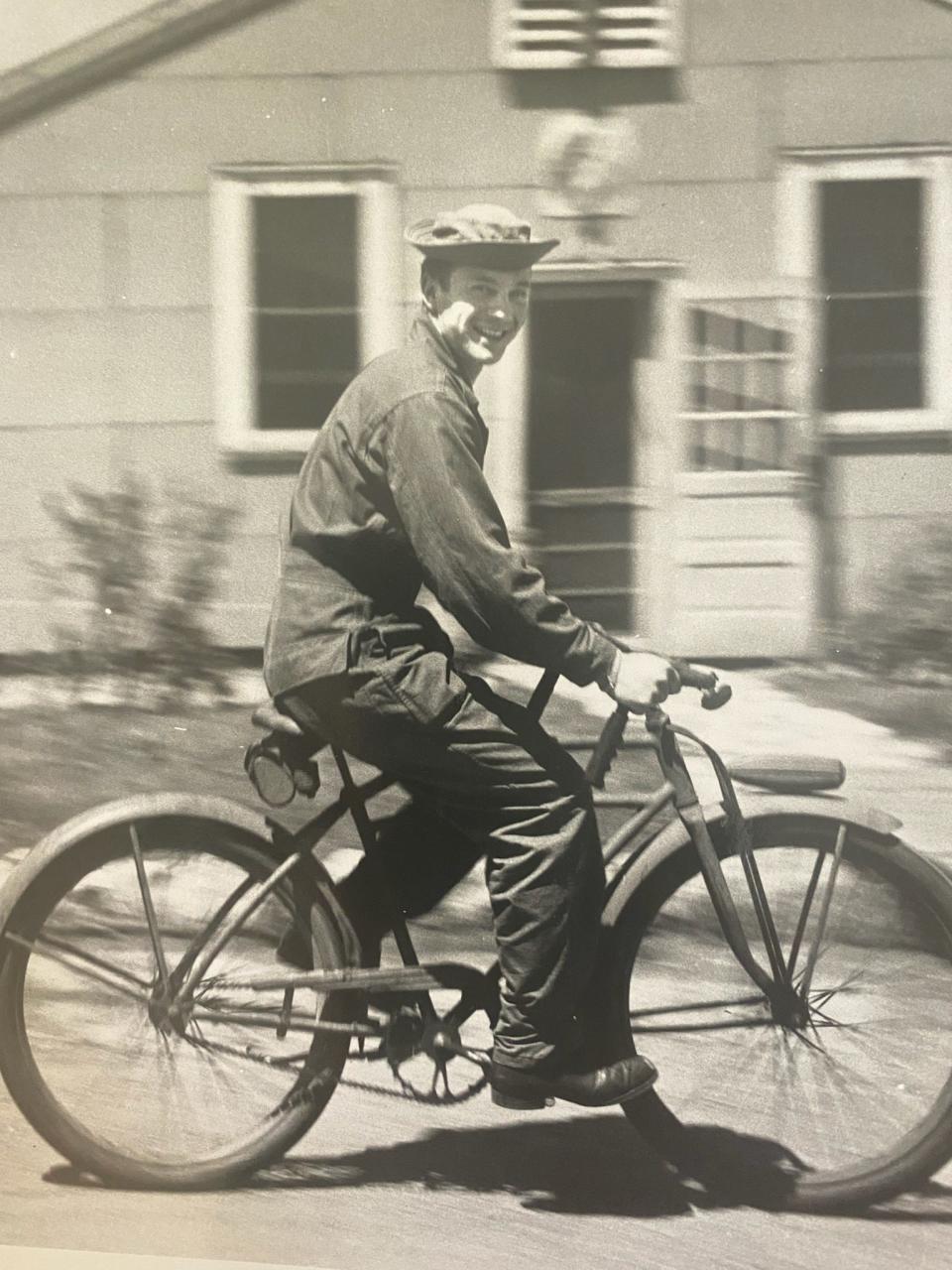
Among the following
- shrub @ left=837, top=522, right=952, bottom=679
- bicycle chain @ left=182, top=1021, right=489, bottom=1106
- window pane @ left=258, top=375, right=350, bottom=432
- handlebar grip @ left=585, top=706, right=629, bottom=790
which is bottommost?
bicycle chain @ left=182, top=1021, right=489, bottom=1106

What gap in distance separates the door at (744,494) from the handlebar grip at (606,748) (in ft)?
1.05

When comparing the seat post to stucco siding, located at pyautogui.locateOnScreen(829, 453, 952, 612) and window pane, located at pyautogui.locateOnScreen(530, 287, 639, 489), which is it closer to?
window pane, located at pyautogui.locateOnScreen(530, 287, 639, 489)

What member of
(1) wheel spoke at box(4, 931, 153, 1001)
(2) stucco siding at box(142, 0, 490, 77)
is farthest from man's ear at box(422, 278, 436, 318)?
(1) wheel spoke at box(4, 931, 153, 1001)

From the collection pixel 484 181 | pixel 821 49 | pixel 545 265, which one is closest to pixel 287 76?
pixel 484 181

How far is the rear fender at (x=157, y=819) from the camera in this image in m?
2.97

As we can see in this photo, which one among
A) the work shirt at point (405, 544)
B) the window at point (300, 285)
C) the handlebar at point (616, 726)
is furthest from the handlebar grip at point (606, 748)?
the window at point (300, 285)

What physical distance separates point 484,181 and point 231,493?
35.6 inches

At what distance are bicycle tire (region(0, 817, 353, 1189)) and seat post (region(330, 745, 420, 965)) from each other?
13 cm

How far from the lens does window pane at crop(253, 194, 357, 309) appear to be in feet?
10.4

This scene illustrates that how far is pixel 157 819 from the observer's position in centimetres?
297

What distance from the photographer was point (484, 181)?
3129 millimetres

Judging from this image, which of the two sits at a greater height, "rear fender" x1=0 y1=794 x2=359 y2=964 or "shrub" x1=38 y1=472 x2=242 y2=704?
"shrub" x1=38 y1=472 x2=242 y2=704

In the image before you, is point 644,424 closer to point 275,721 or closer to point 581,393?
point 581,393

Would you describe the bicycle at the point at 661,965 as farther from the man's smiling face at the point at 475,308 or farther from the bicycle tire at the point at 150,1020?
the man's smiling face at the point at 475,308
